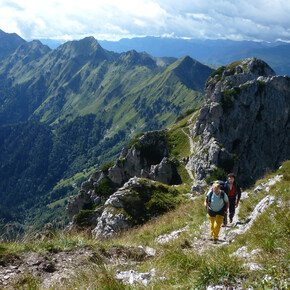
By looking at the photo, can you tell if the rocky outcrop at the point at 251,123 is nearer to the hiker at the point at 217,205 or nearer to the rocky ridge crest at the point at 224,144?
the rocky ridge crest at the point at 224,144

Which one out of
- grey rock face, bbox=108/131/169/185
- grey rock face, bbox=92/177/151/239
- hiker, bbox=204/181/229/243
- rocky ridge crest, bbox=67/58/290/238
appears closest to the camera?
hiker, bbox=204/181/229/243

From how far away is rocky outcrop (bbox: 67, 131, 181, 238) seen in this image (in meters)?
25.1

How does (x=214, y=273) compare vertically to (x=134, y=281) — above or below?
above

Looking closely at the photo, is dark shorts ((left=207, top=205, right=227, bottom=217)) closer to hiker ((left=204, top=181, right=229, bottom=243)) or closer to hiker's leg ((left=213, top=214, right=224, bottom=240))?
hiker ((left=204, top=181, right=229, bottom=243))

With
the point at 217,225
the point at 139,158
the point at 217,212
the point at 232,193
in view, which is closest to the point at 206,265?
the point at 217,225

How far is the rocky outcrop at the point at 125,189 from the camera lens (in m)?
25.1

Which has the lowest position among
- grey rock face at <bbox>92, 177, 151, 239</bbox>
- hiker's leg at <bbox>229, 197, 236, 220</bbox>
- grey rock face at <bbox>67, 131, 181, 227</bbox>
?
grey rock face at <bbox>67, 131, 181, 227</bbox>

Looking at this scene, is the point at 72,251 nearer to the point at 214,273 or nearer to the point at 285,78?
the point at 214,273

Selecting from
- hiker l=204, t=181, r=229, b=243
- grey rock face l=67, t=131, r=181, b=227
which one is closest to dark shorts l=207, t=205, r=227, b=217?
hiker l=204, t=181, r=229, b=243

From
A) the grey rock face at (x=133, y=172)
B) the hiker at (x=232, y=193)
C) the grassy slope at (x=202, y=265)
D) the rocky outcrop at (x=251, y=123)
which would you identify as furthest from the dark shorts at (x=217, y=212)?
the rocky outcrop at (x=251, y=123)

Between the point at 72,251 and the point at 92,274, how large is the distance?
3.26m

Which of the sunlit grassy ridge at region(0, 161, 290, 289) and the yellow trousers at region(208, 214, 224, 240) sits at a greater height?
the sunlit grassy ridge at region(0, 161, 290, 289)

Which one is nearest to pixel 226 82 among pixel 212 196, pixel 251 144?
pixel 251 144

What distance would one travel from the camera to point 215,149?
210ft
